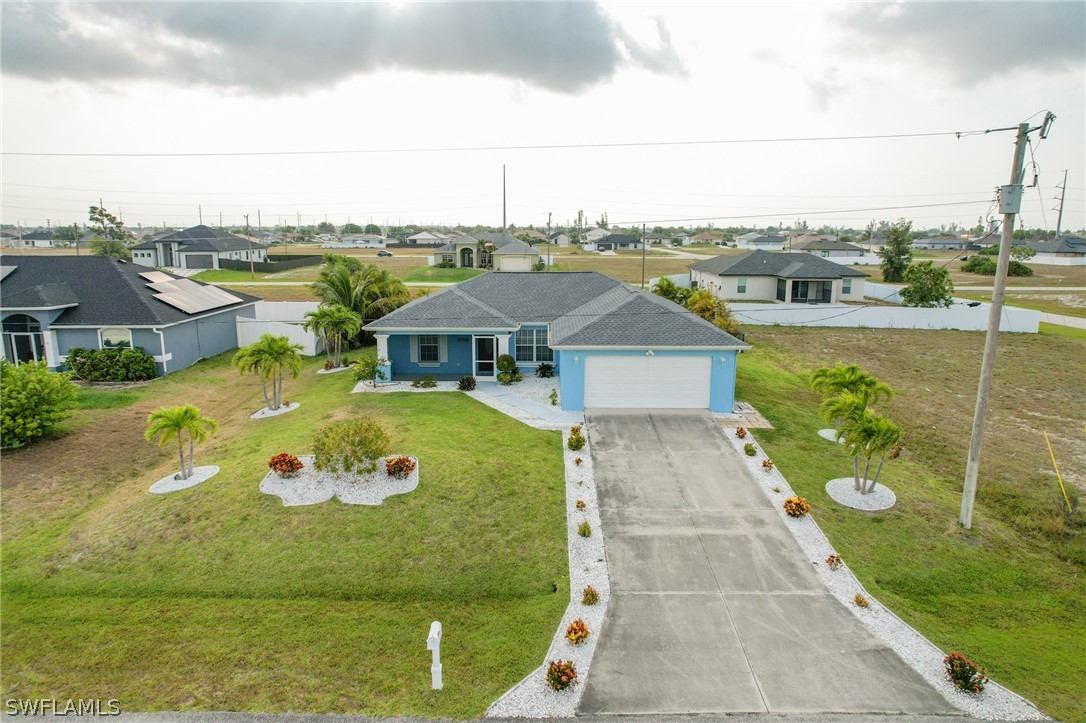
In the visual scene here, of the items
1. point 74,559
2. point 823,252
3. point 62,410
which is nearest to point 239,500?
point 74,559

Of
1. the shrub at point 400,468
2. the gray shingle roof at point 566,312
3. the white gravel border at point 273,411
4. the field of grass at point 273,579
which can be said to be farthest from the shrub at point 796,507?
the white gravel border at point 273,411

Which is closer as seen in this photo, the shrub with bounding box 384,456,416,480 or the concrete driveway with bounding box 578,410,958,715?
the concrete driveway with bounding box 578,410,958,715

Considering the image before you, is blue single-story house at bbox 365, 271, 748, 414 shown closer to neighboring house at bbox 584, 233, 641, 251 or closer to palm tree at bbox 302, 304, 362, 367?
palm tree at bbox 302, 304, 362, 367

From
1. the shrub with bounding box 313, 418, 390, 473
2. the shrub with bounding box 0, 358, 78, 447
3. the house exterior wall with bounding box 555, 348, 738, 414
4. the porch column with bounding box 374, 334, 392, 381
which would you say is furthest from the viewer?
the porch column with bounding box 374, 334, 392, 381

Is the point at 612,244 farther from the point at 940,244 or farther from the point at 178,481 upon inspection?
the point at 178,481

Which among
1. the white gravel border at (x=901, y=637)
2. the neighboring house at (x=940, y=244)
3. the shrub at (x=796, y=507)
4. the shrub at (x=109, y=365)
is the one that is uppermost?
the neighboring house at (x=940, y=244)

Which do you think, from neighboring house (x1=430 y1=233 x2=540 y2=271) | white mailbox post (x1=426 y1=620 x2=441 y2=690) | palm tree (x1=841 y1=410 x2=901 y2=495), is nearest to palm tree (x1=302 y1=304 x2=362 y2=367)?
white mailbox post (x1=426 y1=620 x2=441 y2=690)

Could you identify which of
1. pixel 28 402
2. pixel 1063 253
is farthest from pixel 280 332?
pixel 1063 253

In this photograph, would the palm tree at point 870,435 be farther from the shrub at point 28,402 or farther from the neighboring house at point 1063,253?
the neighboring house at point 1063,253
